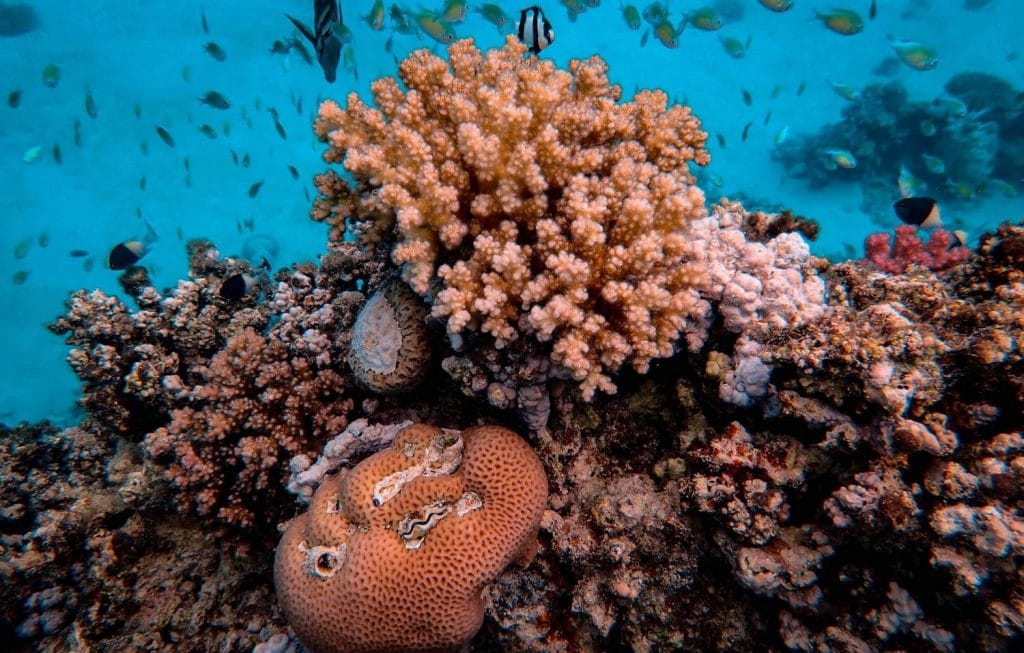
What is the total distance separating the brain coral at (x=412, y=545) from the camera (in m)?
2.45

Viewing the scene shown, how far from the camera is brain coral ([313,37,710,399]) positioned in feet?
7.45

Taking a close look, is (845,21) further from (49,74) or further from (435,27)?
(49,74)

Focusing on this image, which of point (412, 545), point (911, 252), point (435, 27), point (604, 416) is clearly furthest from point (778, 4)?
point (412, 545)

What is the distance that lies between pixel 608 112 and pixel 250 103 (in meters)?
56.2

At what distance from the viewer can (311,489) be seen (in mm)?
3029

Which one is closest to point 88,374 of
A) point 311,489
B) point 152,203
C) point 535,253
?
point 311,489

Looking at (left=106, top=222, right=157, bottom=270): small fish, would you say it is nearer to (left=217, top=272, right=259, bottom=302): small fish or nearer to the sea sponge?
(left=217, top=272, right=259, bottom=302): small fish

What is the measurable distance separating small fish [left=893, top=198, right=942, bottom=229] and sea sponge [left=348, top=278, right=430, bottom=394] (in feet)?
17.4

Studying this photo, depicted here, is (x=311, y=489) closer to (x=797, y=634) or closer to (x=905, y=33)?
(x=797, y=634)

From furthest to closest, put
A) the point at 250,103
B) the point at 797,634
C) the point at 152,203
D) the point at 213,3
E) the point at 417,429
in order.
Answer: the point at 250,103 → the point at 152,203 → the point at 213,3 → the point at 417,429 → the point at 797,634

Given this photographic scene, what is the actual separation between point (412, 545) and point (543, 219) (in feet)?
6.04

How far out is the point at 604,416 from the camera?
2.86 m

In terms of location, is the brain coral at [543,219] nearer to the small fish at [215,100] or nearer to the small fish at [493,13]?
the small fish at [493,13]

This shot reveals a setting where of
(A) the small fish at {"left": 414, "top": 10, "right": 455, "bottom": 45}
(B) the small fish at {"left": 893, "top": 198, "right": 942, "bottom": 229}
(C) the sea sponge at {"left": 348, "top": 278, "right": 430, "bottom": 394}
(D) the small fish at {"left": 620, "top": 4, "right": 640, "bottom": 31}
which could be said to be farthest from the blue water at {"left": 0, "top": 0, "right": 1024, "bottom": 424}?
(C) the sea sponge at {"left": 348, "top": 278, "right": 430, "bottom": 394}
